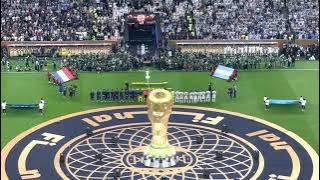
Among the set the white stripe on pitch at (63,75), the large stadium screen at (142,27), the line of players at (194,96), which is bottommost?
the line of players at (194,96)

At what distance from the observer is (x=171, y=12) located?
241ft

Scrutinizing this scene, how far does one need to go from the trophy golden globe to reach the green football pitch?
373 inches

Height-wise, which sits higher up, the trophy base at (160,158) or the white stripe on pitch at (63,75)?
the white stripe on pitch at (63,75)

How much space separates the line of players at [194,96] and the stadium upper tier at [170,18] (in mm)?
17980

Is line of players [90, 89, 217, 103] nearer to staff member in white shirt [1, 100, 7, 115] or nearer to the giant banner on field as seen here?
the giant banner on field

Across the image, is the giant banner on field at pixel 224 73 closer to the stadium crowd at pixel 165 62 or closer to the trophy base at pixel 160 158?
the stadium crowd at pixel 165 62

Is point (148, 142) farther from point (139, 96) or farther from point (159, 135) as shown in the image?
point (139, 96)

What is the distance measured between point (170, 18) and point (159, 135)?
33365 millimetres

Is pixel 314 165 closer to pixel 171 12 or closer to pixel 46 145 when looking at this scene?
pixel 46 145

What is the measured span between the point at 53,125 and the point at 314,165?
58.8 feet

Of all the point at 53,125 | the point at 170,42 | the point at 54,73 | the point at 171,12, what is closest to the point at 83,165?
the point at 53,125

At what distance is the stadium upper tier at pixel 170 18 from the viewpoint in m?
70.4

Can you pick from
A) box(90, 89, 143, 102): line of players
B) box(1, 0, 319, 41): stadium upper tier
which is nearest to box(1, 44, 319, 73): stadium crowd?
box(1, 0, 319, 41): stadium upper tier

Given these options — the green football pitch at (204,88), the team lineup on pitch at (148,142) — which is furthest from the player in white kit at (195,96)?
the team lineup on pitch at (148,142)
